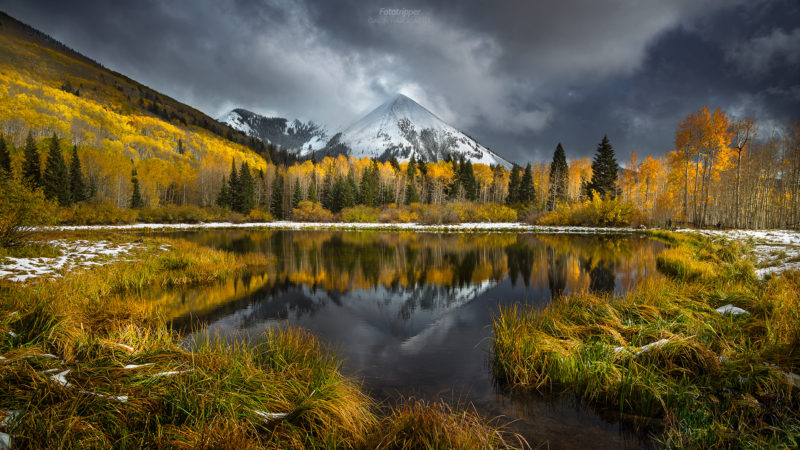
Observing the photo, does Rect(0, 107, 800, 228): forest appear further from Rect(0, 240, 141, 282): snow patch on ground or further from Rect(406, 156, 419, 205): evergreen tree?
Rect(0, 240, 141, 282): snow patch on ground

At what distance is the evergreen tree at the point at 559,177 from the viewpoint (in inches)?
2458

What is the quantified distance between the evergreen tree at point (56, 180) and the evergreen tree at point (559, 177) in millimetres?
80229

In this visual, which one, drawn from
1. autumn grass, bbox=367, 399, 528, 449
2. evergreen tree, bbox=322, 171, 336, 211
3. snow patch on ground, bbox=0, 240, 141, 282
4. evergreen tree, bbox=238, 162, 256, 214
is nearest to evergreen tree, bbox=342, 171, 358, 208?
evergreen tree, bbox=322, 171, 336, 211

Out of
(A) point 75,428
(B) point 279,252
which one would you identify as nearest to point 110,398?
Answer: (A) point 75,428

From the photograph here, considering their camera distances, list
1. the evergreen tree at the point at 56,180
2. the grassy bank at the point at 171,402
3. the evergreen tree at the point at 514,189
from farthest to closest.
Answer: the evergreen tree at the point at 514,189
the evergreen tree at the point at 56,180
the grassy bank at the point at 171,402

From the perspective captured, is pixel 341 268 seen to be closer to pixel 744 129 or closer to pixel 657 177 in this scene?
pixel 744 129

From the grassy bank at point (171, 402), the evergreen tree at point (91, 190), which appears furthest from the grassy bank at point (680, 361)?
the evergreen tree at point (91, 190)

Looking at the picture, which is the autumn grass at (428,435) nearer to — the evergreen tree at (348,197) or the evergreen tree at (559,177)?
the evergreen tree at (559,177)

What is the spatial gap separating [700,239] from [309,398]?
27806mm

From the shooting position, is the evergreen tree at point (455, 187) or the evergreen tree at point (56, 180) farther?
the evergreen tree at point (455, 187)

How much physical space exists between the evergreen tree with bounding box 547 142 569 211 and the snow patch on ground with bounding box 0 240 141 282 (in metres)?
62.7

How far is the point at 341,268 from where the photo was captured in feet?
59.9

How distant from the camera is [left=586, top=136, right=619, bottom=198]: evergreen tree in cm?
5153

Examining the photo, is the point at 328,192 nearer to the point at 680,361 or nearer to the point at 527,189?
the point at 527,189
